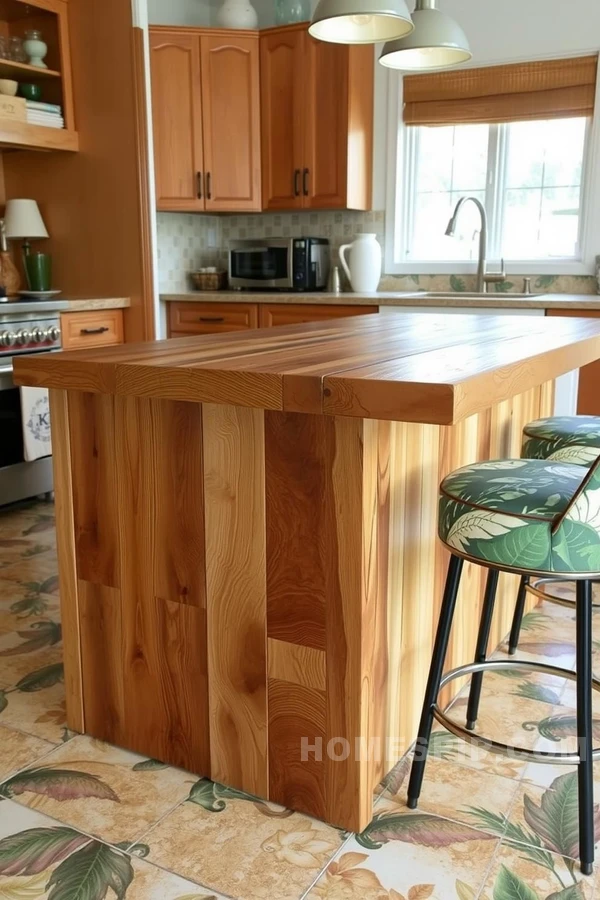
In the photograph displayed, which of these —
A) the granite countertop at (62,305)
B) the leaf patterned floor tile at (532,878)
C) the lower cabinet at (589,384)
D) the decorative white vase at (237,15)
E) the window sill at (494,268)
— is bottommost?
the leaf patterned floor tile at (532,878)

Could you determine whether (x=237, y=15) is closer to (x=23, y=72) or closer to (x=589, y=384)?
(x=23, y=72)

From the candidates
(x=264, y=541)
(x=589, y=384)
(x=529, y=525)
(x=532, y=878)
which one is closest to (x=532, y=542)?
(x=529, y=525)

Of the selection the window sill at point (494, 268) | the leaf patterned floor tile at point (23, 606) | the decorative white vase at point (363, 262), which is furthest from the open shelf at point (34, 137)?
the leaf patterned floor tile at point (23, 606)

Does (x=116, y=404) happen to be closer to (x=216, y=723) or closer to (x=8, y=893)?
(x=216, y=723)

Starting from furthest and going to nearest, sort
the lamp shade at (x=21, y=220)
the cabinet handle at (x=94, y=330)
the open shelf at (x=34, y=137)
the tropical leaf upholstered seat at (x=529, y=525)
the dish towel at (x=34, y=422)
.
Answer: the lamp shade at (x=21, y=220)
the cabinet handle at (x=94, y=330)
the open shelf at (x=34, y=137)
the dish towel at (x=34, y=422)
the tropical leaf upholstered seat at (x=529, y=525)

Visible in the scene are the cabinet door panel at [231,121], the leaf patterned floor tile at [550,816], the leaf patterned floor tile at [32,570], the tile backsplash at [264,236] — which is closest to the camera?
the leaf patterned floor tile at [550,816]

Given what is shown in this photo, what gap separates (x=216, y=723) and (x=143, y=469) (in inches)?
21.0

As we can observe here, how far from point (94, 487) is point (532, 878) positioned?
3.64 feet

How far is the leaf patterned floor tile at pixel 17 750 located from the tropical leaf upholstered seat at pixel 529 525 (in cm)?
102

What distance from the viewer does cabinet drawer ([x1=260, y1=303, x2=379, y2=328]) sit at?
4.04 meters

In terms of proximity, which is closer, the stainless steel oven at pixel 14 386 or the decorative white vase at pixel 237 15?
the stainless steel oven at pixel 14 386

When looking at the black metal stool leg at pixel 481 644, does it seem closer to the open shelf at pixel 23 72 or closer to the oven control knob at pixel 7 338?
the oven control knob at pixel 7 338

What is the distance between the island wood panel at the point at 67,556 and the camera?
1733 millimetres

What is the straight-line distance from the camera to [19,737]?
Result: 6.05 ft
